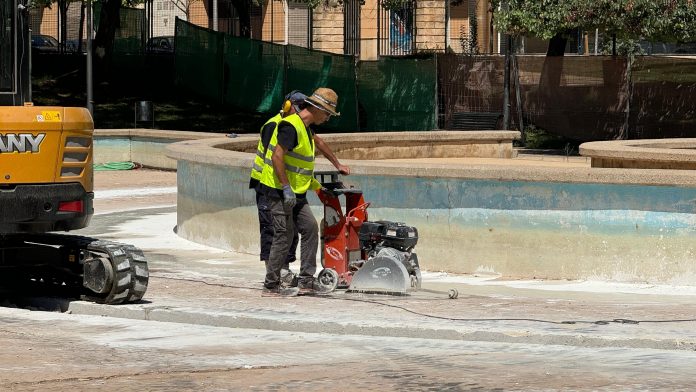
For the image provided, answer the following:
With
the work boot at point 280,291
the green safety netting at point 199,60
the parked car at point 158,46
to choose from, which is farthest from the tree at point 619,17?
the work boot at point 280,291

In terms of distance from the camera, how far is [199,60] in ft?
141

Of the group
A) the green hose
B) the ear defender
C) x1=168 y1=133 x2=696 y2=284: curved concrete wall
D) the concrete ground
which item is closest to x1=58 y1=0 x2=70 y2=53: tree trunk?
the green hose

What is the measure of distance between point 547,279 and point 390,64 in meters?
24.7

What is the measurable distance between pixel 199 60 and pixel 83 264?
102 feet

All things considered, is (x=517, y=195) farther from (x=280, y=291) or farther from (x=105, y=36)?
(x=105, y=36)

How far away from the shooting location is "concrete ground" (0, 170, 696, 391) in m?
9.16

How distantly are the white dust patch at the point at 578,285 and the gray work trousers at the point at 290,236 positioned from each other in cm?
186

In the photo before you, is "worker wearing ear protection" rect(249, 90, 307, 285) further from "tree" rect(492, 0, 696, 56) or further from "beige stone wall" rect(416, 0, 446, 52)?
"beige stone wall" rect(416, 0, 446, 52)

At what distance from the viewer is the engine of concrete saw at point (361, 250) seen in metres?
12.4

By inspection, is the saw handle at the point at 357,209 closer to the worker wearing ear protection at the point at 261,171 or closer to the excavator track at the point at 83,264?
the worker wearing ear protection at the point at 261,171

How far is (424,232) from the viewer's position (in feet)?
48.0

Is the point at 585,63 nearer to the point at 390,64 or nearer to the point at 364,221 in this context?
the point at 390,64

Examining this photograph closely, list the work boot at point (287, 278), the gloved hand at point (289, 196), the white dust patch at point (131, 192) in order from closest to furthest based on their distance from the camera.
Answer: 1. the gloved hand at point (289, 196)
2. the work boot at point (287, 278)
3. the white dust patch at point (131, 192)

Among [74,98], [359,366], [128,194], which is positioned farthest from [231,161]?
[74,98]
